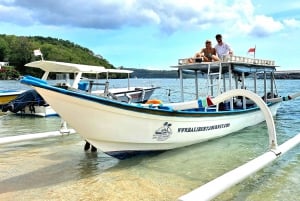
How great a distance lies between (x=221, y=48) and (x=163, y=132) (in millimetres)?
4798

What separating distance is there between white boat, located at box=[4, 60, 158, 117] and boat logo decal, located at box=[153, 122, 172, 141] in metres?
1.50

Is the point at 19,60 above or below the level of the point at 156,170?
above

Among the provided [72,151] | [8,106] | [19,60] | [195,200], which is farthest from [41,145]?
[19,60]

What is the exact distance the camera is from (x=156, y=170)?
321 inches

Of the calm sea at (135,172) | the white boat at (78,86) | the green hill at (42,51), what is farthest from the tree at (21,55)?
the calm sea at (135,172)

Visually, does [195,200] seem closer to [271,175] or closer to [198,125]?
[271,175]

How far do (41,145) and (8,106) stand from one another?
8.96 meters

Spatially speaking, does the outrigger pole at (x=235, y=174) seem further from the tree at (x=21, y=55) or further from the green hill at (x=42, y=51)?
the tree at (x=21, y=55)

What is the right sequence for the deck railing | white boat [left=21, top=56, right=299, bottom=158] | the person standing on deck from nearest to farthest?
white boat [left=21, top=56, right=299, bottom=158]
the deck railing
the person standing on deck

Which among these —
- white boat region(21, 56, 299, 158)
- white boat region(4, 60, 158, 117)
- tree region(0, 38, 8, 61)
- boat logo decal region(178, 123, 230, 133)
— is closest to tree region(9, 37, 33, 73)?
tree region(0, 38, 8, 61)

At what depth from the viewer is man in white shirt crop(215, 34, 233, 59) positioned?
39.5ft

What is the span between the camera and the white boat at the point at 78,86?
8312 mm

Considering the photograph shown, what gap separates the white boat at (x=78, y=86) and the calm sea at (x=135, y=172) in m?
1.48

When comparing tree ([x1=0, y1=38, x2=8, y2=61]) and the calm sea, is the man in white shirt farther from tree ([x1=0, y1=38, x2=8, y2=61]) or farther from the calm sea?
tree ([x1=0, y1=38, x2=8, y2=61])
